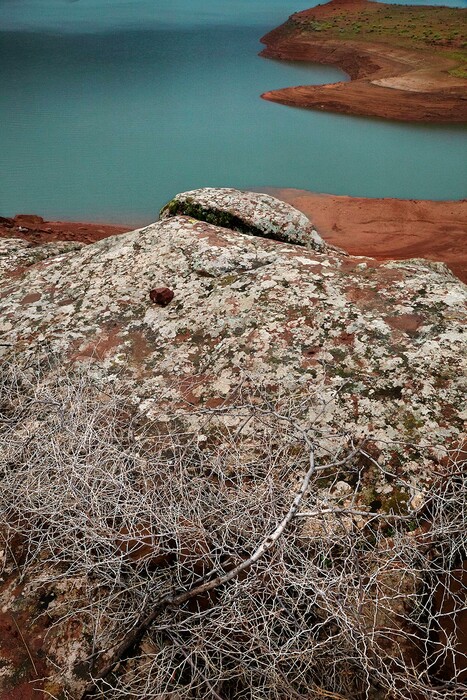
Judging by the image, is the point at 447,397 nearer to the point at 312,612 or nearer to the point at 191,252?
the point at 312,612

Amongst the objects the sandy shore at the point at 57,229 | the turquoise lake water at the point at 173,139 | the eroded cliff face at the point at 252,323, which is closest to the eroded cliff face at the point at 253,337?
the eroded cliff face at the point at 252,323

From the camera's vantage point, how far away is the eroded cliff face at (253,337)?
6.35 feet

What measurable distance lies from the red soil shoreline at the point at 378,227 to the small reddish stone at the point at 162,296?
16.7 feet

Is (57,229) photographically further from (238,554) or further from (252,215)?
(238,554)

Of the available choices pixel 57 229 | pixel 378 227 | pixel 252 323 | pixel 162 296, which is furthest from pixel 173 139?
pixel 252 323

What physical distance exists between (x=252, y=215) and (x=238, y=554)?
335 cm

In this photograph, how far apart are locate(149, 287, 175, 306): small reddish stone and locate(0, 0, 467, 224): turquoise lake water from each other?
812cm

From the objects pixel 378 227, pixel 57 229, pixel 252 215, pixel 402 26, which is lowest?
pixel 378 227

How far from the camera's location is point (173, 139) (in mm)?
14805

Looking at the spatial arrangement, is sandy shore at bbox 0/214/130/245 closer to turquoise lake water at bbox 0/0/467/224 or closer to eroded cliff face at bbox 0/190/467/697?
turquoise lake water at bbox 0/0/467/224

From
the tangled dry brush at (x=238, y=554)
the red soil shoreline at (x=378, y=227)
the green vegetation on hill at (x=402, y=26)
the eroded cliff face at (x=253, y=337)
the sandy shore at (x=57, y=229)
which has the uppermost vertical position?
the green vegetation on hill at (x=402, y=26)

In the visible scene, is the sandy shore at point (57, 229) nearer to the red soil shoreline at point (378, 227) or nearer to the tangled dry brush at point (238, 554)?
the red soil shoreline at point (378, 227)

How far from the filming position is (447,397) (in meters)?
2.04

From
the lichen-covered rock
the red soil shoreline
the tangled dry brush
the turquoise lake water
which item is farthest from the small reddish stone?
the turquoise lake water
